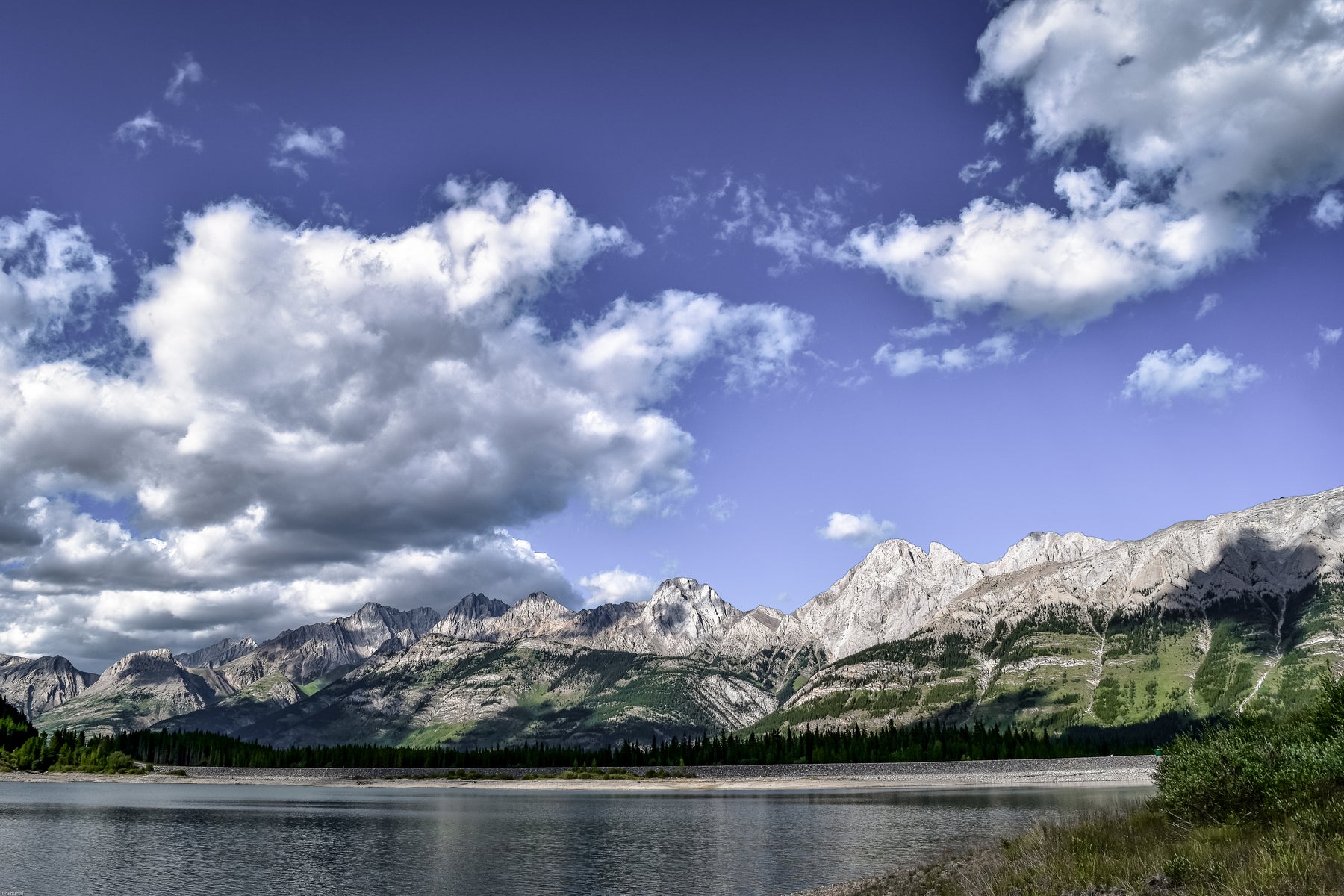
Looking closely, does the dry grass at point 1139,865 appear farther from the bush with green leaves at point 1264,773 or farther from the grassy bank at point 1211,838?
the bush with green leaves at point 1264,773

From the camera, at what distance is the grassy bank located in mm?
27016

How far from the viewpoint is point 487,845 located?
82.1m

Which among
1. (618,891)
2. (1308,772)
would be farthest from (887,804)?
(1308,772)

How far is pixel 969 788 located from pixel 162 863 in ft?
564

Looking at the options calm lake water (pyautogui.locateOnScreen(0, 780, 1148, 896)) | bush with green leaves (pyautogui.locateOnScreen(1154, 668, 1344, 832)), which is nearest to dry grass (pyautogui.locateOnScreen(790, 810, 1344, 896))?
bush with green leaves (pyautogui.locateOnScreen(1154, 668, 1344, 832))

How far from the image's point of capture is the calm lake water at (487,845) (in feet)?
188

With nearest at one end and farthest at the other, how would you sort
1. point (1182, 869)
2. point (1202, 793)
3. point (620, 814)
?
point (1182, 869)
point (1202, 793)
point (620, 814)

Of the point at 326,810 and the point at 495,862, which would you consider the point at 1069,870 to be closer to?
the point at 495,862

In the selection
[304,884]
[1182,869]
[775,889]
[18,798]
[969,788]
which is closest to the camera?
[1182,869]

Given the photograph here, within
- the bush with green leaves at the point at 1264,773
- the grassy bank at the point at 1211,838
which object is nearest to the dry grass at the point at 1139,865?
the grassy bank at the point at 1211,838

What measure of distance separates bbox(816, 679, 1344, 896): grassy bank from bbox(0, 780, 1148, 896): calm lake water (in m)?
15.8

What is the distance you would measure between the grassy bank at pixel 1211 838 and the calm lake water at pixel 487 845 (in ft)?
51.7

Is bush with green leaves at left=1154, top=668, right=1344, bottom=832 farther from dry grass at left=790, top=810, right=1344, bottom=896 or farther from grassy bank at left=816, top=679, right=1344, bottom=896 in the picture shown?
dry grass at left=790, top=810, right=1344, bottom=896

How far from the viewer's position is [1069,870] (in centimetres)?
3316
